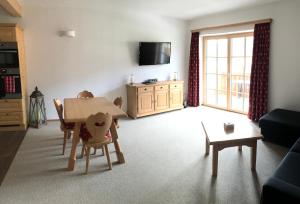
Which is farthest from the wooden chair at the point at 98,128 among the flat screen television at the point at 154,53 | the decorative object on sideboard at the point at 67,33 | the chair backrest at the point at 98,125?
the flat screen television at the point at 154,53

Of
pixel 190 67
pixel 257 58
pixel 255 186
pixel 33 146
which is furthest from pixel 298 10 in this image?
pixel 33 146

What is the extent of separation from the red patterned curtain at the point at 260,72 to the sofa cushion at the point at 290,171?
264 centimetres

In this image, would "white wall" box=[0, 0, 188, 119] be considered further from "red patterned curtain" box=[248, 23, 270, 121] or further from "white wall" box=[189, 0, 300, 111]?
"white wall" box=[189, 0, 300, 111]

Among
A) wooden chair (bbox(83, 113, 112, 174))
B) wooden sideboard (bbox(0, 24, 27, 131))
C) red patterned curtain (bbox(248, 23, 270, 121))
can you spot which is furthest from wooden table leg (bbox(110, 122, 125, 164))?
red patterned curtain (bbox(248, 23, 270, 121))

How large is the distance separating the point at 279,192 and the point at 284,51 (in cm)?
353

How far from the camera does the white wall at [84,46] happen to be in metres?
5.11

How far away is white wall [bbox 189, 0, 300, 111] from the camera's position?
4496mm

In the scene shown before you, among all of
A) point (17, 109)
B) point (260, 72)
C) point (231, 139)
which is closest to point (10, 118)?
point (17, 109)

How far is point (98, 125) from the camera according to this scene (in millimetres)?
3000

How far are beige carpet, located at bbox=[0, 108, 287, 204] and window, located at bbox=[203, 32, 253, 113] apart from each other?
82.8 inches

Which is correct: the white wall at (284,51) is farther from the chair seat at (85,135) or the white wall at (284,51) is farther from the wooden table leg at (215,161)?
the chair seat at (85,135)

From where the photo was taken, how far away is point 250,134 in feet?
10.3

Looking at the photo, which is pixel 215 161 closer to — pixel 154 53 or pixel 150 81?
pixel 150 81

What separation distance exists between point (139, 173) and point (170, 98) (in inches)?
133
